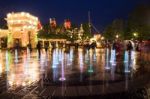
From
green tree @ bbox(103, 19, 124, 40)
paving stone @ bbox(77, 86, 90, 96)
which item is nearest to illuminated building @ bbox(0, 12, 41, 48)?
green tree @ bbox(103, 19, 124, 40)

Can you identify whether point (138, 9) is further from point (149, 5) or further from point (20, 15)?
point (20, 15)

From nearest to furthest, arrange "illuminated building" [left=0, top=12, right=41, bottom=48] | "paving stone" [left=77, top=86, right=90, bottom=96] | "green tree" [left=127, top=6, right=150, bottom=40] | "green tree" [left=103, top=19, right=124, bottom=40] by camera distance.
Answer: "paving stone" [left=77, top=86, right=90, bottom=96] < "green tree" [left=127, top=6, right=150, bottom=40] < "illuminated building" [left=0, top=12, right=41, bottom=48] < "green tree" [left=103, top=19, right=124, bottom=40]

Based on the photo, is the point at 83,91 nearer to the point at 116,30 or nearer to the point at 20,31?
the point at 20,31

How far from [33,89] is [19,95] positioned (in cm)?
114

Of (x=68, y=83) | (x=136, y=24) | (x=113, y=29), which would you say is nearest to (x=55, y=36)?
(x=113, y=29)

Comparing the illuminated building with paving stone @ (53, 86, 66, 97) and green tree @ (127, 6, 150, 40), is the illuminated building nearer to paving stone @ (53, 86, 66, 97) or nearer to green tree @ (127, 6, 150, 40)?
green tree @ (127, 6, 150, 40)

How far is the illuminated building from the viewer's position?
10075 cm

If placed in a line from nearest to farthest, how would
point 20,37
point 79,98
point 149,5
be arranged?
point 79,98 < point 149,5 < point 20,37

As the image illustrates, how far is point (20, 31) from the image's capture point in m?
102

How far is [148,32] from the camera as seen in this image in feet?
224

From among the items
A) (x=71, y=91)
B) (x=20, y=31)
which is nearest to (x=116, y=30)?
(x=20, y=31)

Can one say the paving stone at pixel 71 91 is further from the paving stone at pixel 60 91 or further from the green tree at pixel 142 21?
the green tree at pixel 142 21

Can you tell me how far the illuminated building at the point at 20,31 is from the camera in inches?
3967

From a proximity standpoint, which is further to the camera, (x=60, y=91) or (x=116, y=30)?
(x=116, y=30)
